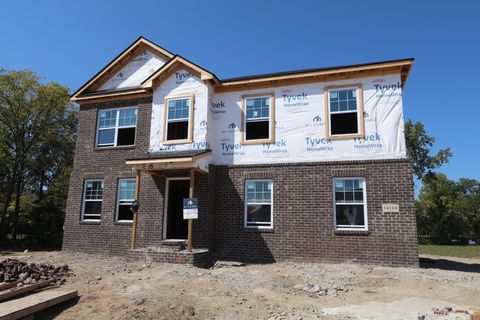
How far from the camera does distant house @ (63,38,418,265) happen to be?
1163cm

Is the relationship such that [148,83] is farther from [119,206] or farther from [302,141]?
[302,141]

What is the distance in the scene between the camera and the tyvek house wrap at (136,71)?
1575 centimetres

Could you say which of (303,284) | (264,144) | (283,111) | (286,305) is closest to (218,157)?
(264,144)

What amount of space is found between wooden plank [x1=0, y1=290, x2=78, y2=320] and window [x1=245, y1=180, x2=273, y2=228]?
6.46 m

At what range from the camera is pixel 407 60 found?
11766 mm

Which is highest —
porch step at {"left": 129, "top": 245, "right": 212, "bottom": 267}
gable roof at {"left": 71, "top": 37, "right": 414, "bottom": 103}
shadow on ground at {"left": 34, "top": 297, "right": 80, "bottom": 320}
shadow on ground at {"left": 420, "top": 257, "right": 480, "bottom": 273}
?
gable roof at {"left": 71, "top": 37, "right": 414, "bottom": 103}

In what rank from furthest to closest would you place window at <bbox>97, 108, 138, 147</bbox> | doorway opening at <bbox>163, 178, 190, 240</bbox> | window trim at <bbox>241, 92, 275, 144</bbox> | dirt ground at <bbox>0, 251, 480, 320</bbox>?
window at <bbox>97, 108, 138, 147</bbox> < doorway opening at <bbox>163, 178, 190, 240</bbox> < window trim at <bbox>241, 92, 275, 144</bbox> < dirt ground at <bbox>0, 251, 480, 320</bbox>

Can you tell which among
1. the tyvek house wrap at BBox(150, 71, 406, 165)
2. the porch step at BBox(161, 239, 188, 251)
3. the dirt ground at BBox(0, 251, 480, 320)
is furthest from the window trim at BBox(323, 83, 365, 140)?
the porch step at BBox(161, 239, 188, 251)

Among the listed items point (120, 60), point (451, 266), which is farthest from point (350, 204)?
point (120, 60)

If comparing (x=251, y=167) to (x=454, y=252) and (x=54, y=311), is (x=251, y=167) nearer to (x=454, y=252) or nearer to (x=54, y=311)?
(x=54, y=311)

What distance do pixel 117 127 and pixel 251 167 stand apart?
6247 mm

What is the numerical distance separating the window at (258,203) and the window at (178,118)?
3.26 metres

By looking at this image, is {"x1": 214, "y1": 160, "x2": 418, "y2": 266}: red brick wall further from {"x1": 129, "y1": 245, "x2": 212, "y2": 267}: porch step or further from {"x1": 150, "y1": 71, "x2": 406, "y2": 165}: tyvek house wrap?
{"x1": 129, "y1": 245, "x2": 212, "y2": 267}: porch step

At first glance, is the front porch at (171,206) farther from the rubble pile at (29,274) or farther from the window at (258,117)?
the rubble pile at (29,274)
